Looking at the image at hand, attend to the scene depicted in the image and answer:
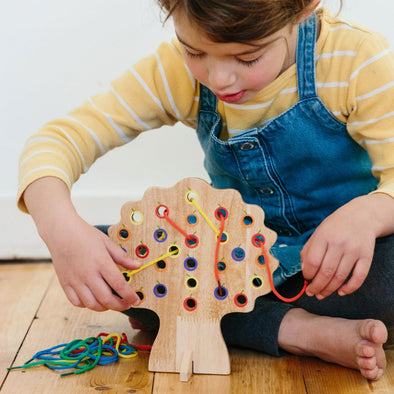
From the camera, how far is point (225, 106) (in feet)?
3.14

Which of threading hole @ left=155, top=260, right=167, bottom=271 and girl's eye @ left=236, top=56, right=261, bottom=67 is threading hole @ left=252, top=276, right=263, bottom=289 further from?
girl's eye @ left=236, top=56, right=261, bottom=67

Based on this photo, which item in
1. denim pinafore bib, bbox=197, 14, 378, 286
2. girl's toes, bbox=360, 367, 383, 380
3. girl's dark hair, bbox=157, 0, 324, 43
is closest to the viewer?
girl's dark hair, bbox=157, 0, 324, 43

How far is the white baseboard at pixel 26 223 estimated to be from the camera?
1382mm

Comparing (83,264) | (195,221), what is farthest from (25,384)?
(195,221)

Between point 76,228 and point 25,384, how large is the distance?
0.20 metres

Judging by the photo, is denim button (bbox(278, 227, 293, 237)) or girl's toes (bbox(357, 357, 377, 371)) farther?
denim button (bbox(278, 227, 293, 237))

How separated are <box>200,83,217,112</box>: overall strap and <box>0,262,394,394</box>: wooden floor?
0.34 metres

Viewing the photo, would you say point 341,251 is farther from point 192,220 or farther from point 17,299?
point 17,299

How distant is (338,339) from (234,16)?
1.35ft

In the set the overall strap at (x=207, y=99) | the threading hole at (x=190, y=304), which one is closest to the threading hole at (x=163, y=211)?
the threading hole at (x=190, y=304)

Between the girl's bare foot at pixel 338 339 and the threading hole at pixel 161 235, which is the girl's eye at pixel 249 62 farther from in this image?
the girl's bare foot at pixel 338 339

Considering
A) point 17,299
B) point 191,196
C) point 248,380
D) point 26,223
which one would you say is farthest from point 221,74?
point 26,223

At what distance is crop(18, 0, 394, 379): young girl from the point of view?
75 centimetres

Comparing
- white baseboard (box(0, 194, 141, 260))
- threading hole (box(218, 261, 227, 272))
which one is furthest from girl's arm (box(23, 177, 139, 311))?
white baseboard (box(0, 194, 141, 260))
